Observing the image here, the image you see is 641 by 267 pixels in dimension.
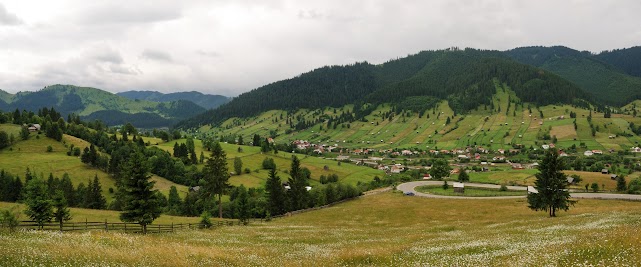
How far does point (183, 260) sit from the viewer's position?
62.6 ft

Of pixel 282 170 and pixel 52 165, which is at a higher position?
pixel 52 165

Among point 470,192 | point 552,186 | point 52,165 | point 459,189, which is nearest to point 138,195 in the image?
point 552,186

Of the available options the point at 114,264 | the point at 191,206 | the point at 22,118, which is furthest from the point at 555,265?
the point at 22,118

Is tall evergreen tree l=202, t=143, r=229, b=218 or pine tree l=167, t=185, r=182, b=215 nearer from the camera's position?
tall evergreen tree l=202, t=143, r=229, b=218

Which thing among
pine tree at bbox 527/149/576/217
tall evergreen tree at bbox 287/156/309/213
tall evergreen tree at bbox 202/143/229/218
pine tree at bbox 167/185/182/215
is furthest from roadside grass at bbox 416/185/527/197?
pine tree at bbox 167/185/182/215

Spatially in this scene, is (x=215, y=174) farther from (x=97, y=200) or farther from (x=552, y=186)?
(x=552, y=186)

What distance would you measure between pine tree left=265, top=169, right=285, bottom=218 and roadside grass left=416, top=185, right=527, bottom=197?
175 feet

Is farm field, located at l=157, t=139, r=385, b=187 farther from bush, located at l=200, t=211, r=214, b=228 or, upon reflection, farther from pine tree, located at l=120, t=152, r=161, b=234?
pine tree, located at l=120, t=152, r=161, b=234

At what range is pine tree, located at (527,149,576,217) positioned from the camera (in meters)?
55.4

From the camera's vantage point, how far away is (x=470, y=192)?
113 m

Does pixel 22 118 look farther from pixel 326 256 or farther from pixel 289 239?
pixel 326 256

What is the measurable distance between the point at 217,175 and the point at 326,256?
186 feet

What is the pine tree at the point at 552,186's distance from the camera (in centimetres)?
5544

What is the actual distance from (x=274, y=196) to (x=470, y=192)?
65.6 m
